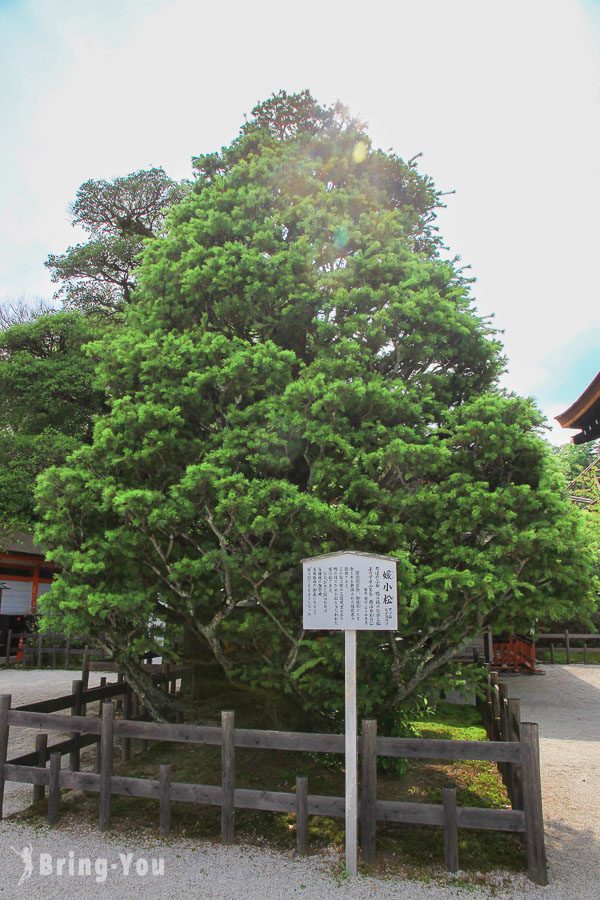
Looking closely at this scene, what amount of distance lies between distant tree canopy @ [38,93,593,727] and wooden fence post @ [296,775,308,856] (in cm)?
106

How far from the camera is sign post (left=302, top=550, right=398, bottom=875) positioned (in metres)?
5.46

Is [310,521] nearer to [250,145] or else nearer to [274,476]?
[274,476]

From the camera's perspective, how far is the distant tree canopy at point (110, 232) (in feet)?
48.5

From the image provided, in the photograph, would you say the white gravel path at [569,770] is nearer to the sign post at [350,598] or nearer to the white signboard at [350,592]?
the sign post at [350,598]

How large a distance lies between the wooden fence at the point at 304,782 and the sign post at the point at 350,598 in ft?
0.98

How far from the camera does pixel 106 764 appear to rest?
607cm

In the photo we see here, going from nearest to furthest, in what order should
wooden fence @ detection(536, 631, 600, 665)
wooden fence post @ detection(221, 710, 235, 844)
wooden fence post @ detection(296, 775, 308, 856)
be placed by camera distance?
wooden fence post @ detection(296, 775, 308, 856)
wooden fence post @ detection(221, 710, 235, 844)
wooden fence @ detection(536, 631, 600, 665)

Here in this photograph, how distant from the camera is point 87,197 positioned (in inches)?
616

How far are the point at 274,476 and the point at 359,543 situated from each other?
52.9 inches

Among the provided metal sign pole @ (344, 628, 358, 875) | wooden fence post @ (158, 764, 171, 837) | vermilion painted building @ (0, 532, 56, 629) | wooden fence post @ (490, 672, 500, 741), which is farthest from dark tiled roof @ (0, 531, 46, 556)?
metal sign pole @ (344, 628, 358, 875)

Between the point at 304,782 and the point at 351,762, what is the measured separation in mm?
518

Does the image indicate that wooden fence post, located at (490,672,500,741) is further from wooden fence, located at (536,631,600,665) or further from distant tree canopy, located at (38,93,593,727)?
wooden fence, located at (536,631,600,665)

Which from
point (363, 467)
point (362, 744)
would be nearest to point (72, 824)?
point (362, 744)

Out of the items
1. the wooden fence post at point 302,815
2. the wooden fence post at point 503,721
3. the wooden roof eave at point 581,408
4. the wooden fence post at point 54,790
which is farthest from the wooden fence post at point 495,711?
the wooden roof eave at point 581,408
